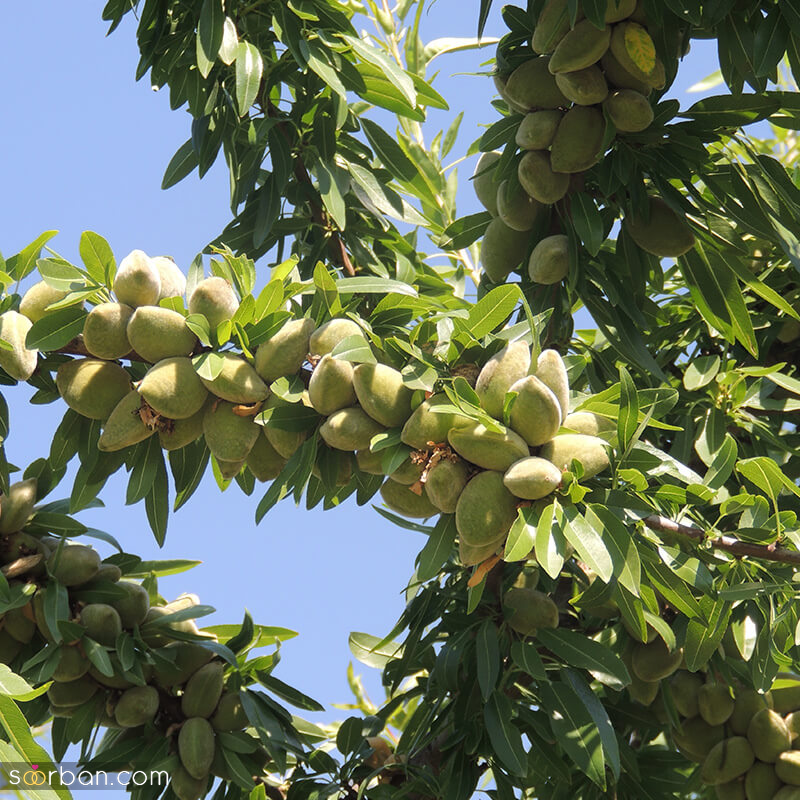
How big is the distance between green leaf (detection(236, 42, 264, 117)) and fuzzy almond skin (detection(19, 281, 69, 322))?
475 mm

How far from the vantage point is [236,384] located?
1.57 meters

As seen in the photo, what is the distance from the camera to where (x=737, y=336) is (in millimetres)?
1884

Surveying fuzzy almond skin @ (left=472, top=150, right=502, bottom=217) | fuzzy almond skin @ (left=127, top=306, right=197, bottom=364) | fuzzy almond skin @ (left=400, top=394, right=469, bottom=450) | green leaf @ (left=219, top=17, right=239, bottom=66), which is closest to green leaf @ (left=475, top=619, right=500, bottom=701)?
fuzzy almond skin @ (left=400, top=394, right=469, bottom=450)

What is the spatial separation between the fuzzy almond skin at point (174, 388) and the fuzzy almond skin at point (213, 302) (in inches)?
3.3

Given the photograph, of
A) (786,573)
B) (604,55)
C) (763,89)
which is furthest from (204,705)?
(763,89)

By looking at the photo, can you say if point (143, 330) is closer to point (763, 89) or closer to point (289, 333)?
point (289, 333)

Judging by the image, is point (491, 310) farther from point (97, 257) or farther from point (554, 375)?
point (97, 257)

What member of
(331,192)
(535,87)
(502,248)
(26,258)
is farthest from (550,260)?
(26,258)

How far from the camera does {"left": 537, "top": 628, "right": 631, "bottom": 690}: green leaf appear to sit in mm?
1779

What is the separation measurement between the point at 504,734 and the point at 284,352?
0.79 metres

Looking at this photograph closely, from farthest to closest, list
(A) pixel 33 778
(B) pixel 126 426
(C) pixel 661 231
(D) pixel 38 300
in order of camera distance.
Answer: (C) pixel 661 231
(D) pixel 38 300
(B) pixel 126 426
(A) pixel 33 778

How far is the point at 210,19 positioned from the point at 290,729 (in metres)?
1.41

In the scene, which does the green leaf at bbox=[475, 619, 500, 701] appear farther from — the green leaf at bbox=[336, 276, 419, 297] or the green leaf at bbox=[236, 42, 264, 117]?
the green leaf at bbox=[236, 42, 264, 117]

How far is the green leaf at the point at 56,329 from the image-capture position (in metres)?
1.63
